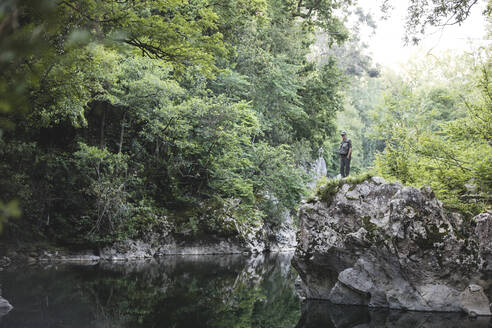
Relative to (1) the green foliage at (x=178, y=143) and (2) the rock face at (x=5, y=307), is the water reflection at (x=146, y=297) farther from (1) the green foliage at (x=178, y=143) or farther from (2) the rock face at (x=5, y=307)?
(1) the green foliage at (x=178, y=143)

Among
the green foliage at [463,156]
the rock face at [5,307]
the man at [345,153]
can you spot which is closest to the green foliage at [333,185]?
the green foliage at [463,156]

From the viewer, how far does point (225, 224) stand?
17359 mm

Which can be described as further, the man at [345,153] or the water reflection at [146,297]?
the man at [345,153]

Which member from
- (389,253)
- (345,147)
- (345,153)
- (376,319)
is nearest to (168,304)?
(376,319)

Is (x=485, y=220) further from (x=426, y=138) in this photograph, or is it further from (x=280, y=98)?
(x=280, y=98)

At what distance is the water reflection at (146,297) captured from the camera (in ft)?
19.3

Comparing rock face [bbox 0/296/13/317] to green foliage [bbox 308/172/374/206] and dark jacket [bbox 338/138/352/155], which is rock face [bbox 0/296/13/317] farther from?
dark jacket [bbox 338/138/352/155]

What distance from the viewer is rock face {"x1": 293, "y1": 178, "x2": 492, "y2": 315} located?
7.45m

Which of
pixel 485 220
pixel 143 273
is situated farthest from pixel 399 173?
pixel 143 273

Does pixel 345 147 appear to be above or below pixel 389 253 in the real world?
above

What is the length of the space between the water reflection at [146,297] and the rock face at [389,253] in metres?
1.12

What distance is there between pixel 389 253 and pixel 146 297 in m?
4.66

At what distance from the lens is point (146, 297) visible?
762 centimetres

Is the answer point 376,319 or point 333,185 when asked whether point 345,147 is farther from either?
point 376,319
